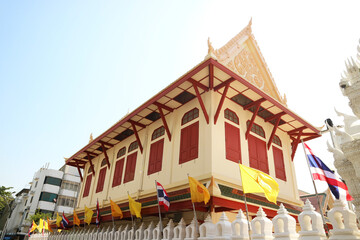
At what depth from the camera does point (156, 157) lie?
13.3 metres

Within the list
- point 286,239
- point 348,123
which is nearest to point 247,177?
point 286,239

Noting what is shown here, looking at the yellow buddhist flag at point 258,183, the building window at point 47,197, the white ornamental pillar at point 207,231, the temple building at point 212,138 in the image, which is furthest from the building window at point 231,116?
the building window at point 47,197

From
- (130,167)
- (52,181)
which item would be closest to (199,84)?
(130,167)

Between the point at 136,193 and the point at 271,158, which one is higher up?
the point at 271,158

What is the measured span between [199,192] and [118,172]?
9084mm

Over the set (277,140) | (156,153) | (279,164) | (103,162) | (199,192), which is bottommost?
(199,192)

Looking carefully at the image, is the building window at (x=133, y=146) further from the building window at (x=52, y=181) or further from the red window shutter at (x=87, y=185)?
the building window at (x=52, y=181)

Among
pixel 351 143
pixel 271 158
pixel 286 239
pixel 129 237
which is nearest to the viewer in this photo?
pixel 286 239

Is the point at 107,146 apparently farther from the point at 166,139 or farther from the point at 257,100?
the point at 257,100

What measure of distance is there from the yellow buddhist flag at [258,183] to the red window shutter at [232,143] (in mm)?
3687

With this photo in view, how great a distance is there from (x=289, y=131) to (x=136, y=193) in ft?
31.9

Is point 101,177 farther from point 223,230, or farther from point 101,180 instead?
point 223,230

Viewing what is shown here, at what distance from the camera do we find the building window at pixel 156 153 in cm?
1295

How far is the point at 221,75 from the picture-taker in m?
10.9
